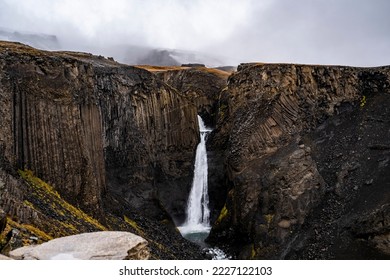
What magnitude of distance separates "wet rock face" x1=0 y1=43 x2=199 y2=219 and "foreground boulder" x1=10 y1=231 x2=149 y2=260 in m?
9.31

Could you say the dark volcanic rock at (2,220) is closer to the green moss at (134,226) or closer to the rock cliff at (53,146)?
the rock cliff at (53,146)

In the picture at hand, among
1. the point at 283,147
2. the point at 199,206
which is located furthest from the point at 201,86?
the point at 283,147

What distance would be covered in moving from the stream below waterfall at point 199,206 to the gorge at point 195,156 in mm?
306

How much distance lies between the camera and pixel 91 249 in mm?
11148

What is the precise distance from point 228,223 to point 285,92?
11986 millimetres

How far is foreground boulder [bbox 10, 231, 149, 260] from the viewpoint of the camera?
1091cm

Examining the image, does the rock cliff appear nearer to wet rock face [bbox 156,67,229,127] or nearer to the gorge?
the gorge

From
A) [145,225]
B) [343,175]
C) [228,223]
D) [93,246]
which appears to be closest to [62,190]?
[145,225]

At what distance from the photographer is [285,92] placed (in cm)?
3562

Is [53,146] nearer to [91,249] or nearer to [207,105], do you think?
[91,249]

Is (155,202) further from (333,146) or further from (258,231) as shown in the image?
(333,146)

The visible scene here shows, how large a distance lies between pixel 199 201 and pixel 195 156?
575 cm

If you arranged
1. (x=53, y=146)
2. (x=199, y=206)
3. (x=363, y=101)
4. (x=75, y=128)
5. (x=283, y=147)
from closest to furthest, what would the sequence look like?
1. (x=53, y=146)
2. (x=75, y=128)
3. (x=283, y=147)
4. (x=363, y=101)
5. (x=199, y=206)

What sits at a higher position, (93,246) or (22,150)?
(22,150)
